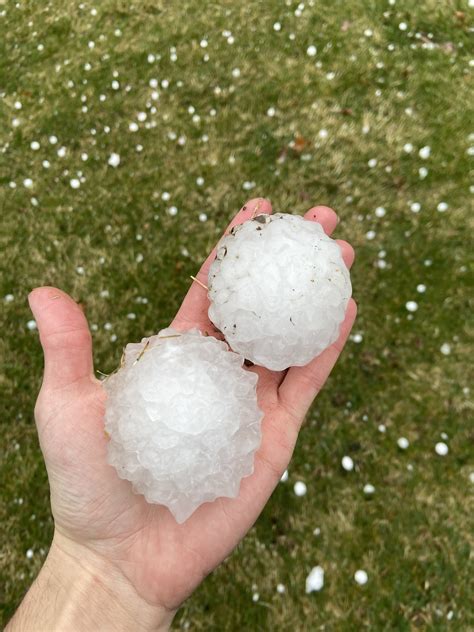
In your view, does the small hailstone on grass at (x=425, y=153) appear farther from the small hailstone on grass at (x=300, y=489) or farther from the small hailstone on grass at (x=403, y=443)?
the small hailstone on grass at (x=300, y=489)

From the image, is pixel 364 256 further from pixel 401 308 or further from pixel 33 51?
pixel 33 51

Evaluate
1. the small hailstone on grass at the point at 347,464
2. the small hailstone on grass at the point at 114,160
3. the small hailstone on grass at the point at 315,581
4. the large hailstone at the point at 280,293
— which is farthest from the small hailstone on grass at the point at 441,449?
the small hailstone on grass at the point at 114,160

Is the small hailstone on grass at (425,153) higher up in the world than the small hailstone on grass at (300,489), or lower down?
higher up

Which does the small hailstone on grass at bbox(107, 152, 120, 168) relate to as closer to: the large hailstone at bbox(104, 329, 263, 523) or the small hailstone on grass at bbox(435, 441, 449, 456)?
the large hailstone at bbox(104, 329, 263, 523)

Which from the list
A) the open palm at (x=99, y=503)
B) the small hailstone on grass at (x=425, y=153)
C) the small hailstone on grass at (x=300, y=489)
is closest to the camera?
the open palm at (x=99, y=503)

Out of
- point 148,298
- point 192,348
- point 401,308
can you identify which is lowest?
point 401,308

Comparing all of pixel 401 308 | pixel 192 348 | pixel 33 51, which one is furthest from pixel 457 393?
pixel 33 51

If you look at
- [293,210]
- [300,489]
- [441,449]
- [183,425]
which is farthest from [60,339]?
[441,449]
